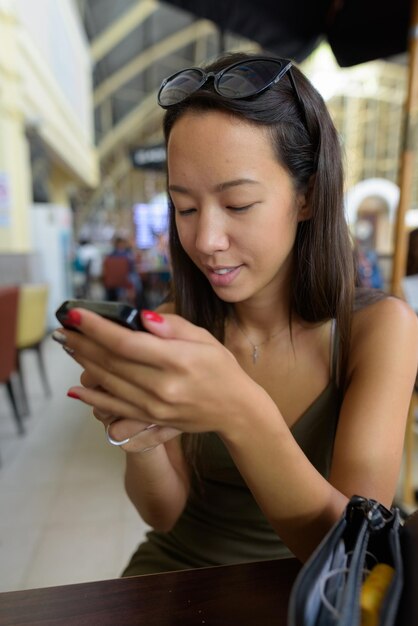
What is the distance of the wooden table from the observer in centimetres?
48

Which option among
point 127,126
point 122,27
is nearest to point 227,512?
point 122,27

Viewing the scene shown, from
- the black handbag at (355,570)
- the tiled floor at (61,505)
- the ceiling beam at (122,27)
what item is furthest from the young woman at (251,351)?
the ceiling beam at (122,27)

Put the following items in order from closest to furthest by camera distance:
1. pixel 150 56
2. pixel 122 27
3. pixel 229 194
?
pixel 229 194 < pixel 122 27 < pixel 150 56

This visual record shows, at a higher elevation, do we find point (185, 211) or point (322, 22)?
point (322, 22)

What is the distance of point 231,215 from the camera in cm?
71

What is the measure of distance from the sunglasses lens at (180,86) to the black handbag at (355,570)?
670 millimetres

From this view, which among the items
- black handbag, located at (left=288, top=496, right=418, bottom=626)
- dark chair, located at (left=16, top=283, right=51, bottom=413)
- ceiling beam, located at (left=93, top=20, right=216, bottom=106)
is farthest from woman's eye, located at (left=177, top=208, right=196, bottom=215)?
ceiling beam, located at (left=93, top=20, right=216, bottom=106)

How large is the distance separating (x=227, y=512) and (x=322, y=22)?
2314 mm

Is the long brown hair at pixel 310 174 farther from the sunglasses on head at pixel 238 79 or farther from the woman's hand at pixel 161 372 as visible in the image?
the woman's hand at pixel 161 372

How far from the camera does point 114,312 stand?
16.6 inches

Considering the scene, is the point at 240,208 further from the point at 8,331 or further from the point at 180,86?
the point at 8,331

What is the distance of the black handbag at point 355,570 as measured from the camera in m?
0.33

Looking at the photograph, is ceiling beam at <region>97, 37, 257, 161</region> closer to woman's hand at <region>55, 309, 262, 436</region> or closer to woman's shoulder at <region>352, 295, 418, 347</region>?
woman's shoulder at <region>352, 295, 418, 347</region>

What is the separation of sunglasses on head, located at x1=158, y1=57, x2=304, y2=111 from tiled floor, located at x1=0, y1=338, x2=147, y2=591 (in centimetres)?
170
